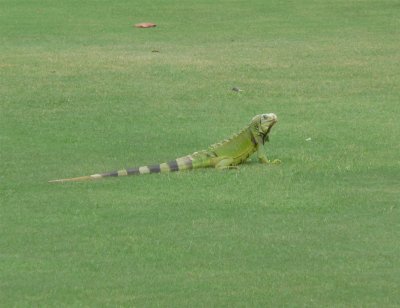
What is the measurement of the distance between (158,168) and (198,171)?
1.35 feet

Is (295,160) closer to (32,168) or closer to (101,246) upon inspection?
(32,168)

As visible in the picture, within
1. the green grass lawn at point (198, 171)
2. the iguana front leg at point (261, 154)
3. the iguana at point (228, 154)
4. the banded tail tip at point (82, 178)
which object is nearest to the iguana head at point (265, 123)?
the iguana at point (228, 154)

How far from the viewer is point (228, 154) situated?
12617 mm

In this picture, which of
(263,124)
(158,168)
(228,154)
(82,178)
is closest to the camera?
(82,178)

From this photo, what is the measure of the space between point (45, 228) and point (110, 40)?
1279 cm

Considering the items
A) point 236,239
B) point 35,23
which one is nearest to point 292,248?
point 236,239

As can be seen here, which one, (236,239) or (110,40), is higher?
(236,239)

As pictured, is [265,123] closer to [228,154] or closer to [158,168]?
[228,154]

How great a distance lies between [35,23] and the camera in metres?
24.7

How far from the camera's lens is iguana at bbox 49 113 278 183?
12406mm

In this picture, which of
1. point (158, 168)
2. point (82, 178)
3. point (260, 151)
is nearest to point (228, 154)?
point (260, 151)

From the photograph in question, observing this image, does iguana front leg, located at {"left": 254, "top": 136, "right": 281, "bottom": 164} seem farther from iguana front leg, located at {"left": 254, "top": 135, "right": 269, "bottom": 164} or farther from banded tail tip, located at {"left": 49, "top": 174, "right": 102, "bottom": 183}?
banded tail tip, located at {"left": 49, "top": 174, "right": 102, "bottom": 183}

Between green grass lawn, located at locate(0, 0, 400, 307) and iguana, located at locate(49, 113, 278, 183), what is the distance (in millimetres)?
159

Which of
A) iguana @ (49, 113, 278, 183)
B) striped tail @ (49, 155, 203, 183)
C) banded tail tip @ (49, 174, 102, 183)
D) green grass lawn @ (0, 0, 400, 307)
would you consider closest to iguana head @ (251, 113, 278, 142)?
iguana @ (49, 113, 278, 183)
